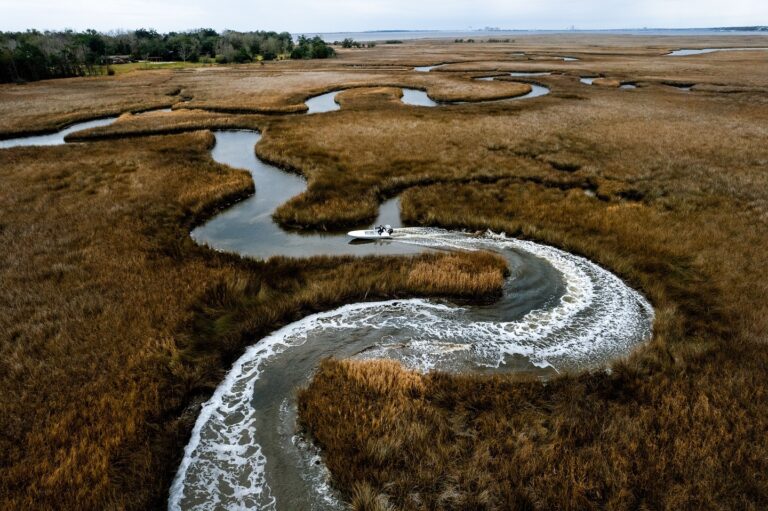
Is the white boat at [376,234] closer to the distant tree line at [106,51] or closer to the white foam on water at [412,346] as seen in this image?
the white foam on water at [412,346]

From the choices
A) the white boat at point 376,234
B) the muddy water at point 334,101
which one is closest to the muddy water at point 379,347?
the white boat at point 376,234

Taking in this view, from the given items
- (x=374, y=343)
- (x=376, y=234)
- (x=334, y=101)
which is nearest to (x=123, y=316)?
Result: (x=374, y=343)

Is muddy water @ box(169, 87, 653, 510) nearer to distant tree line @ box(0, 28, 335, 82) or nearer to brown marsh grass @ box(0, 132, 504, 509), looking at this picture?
brown marsh grass @ box(0, 132, 504, 509)

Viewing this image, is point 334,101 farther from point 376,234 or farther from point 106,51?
point 106,51

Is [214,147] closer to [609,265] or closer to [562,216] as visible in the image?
[562,216]

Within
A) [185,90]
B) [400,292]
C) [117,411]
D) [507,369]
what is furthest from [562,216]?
[185,90]

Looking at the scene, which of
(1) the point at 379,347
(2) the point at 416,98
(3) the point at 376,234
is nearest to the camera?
(1) the point at 379,347
